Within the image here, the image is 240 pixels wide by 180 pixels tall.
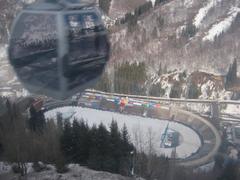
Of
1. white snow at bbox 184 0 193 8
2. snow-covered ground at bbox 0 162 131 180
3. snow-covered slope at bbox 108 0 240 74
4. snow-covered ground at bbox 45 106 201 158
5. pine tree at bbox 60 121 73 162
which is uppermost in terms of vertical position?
white snow at bbox 184 0 193 8

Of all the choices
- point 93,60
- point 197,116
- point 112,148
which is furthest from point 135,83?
point 93,60

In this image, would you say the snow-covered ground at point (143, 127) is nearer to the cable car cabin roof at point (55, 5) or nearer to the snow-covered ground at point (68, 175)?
the snow-covered ground at point (68, 175)

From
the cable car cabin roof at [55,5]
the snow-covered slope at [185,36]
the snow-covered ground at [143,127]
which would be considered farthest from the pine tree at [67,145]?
the snow-covered slope at [185,36]

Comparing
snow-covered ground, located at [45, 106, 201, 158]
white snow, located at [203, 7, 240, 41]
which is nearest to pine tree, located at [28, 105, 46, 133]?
snow-covered ground, located at [45, 106, 201, 158]

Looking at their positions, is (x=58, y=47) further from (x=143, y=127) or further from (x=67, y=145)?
(x=143, y=127)

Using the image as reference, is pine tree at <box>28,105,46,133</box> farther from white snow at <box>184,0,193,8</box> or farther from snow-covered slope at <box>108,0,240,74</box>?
white snow at <box>184,0,193,8</box>

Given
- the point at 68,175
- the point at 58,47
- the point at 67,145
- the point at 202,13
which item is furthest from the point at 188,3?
the point at 58,47

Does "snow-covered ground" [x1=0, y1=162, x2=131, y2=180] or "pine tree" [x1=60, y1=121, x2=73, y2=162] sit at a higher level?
"pine tree" [x1=60, y1=121, x2=73, y2=162]
